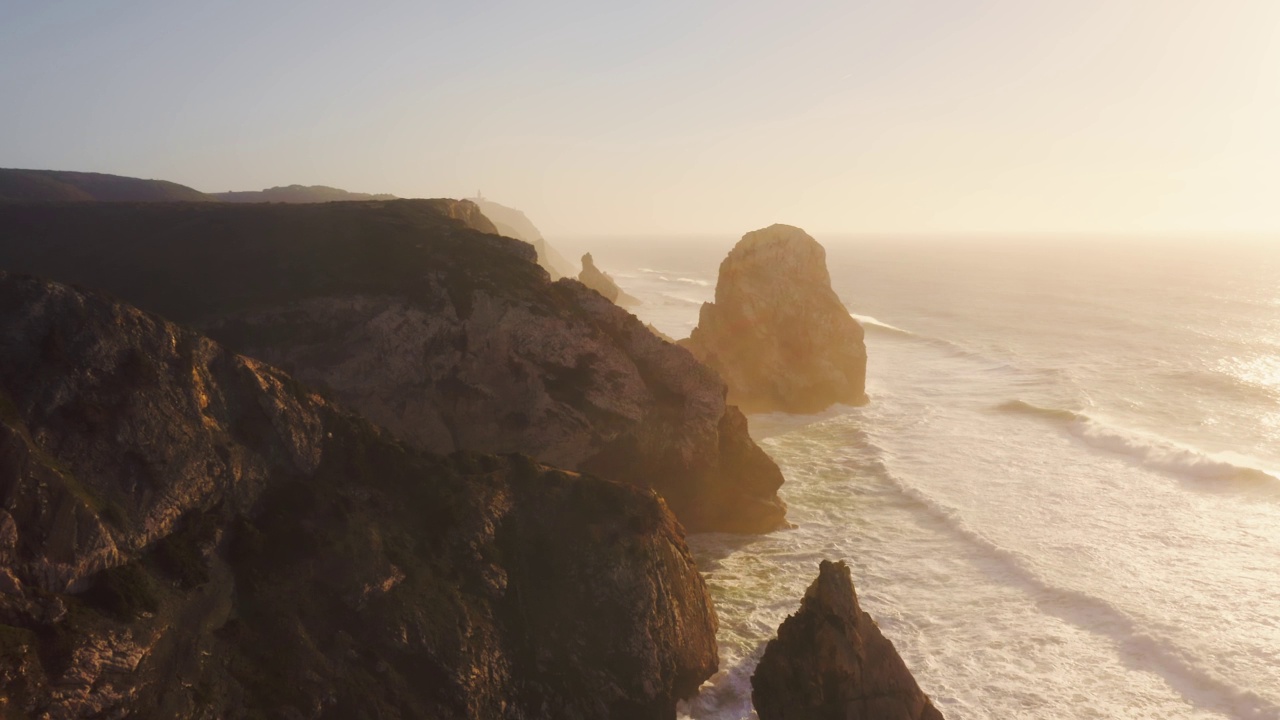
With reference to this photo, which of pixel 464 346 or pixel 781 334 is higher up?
pixel 464 346

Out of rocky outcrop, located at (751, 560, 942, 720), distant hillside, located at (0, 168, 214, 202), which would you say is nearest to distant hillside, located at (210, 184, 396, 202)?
distant hillside, located at (0, 168, 214, 202)

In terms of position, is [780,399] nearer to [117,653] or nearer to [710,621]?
[710,621]

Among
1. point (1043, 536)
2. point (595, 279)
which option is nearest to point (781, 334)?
point (1043, 536)

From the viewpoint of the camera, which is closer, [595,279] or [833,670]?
[833,670]

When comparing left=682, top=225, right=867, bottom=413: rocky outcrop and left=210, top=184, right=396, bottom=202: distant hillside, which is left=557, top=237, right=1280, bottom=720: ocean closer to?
left=682, top=225, right=867, bottom=413: rocky outcrop

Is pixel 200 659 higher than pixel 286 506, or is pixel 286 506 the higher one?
pixel 286 506

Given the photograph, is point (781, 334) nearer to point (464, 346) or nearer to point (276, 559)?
point (464, 346)

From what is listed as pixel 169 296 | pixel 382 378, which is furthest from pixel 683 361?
pixel 169 296
